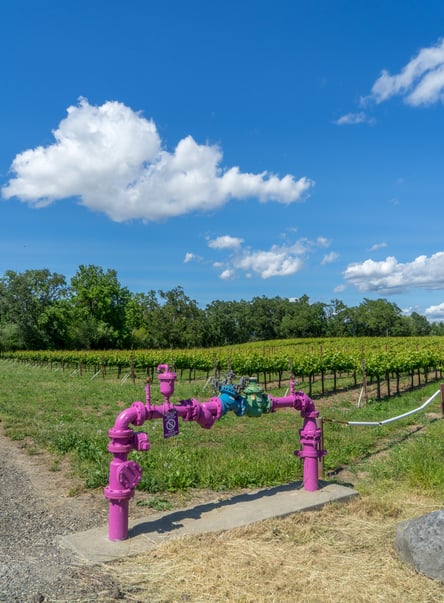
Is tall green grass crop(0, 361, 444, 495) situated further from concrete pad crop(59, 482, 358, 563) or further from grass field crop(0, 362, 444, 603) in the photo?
concrete pad crop(59, 482, 358, 563)

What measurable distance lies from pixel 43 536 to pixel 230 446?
4.47 metres

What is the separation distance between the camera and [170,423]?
4.38m

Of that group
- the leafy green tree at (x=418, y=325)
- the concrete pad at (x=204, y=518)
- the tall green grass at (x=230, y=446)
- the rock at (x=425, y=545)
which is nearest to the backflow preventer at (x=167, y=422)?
the concrete pad at (x=204, y=518)

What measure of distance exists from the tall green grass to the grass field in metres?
0.02

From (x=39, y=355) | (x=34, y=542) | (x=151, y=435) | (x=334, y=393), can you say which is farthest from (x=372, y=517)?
(x=39, y=355)

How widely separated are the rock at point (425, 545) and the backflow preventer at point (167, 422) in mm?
1599

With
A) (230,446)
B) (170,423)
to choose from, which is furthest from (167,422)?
(230,446)

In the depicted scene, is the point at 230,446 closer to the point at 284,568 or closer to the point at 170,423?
the point at 170,423

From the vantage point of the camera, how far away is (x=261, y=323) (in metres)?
102

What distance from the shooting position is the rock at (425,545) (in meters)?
3.43

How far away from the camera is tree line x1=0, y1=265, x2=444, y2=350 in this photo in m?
68.2

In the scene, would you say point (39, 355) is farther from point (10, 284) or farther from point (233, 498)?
point (233, 498)

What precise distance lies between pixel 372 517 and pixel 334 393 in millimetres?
16073

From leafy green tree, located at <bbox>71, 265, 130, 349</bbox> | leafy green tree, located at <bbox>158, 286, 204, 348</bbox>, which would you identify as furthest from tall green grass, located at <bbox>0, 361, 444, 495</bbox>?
leafy green tree, located at <bbox>158, 286, 204, 348</bbox>
